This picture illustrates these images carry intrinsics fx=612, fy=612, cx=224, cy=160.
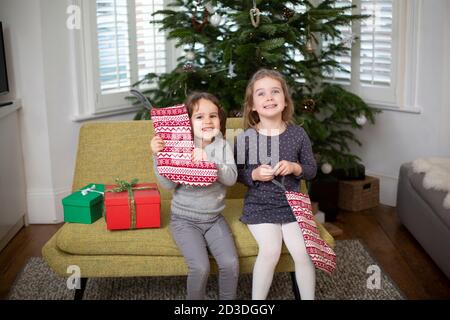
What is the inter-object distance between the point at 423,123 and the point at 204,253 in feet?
7.05

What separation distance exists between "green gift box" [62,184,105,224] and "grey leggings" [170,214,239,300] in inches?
14.6

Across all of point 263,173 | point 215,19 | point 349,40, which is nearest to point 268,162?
point 263,173

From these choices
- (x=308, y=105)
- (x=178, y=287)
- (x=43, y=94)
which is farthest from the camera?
(x=43, y=94)

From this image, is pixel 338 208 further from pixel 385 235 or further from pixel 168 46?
pixel 168 46

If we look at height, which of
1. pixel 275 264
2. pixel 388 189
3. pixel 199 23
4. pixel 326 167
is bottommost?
pixel 388 189

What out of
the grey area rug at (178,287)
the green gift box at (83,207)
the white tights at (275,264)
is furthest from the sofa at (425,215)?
the green gift box at (83,207)

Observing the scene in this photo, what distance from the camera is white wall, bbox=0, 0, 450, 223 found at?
361 cm

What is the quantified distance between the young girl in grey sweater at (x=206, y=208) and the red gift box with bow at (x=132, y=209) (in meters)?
0.08

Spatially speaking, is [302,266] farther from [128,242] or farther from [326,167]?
[326,167]

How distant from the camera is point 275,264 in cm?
239

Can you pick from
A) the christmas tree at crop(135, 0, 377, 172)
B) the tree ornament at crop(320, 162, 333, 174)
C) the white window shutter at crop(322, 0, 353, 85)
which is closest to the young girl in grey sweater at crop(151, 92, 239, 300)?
the christmas tree at crop(135, 0, 377, 172)

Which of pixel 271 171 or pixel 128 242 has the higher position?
pixel 271 171

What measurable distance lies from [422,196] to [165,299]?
1.52 m
